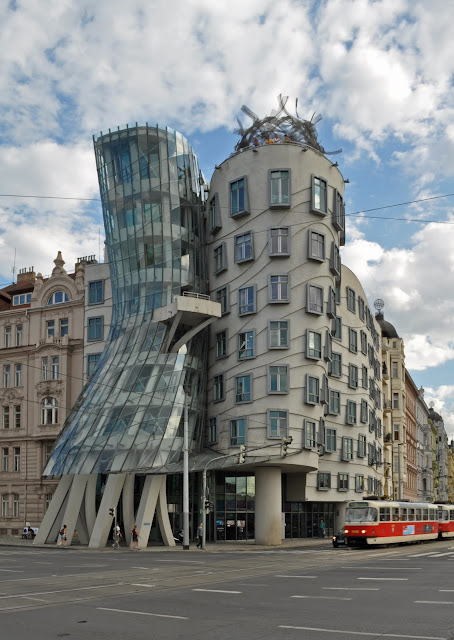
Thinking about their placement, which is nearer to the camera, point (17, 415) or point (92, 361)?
point (92, 361)

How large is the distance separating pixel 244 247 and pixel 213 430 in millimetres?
14123

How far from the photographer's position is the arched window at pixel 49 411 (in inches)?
2739

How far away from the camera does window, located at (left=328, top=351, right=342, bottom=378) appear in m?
68.2

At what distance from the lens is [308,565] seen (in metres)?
33.2

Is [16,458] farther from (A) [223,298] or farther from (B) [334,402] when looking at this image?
(B) [334,402]

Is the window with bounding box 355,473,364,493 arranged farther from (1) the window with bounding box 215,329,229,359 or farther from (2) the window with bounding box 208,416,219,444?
(1) the window with bounding box 215,329,229,359

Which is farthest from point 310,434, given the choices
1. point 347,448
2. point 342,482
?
point 347,448

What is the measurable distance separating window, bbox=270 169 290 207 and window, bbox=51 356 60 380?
25.4 metres

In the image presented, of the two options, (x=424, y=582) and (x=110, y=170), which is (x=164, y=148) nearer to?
(x=110, y=170)

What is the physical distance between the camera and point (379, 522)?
47406 mm

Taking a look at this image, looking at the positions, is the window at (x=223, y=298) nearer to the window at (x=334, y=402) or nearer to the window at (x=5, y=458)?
the window at (x=334, y=402)

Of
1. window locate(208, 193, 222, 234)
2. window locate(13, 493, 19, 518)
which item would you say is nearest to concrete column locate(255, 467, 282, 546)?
window locate(208, 193, 222, 234)

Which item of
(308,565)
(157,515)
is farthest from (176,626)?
(157,515)

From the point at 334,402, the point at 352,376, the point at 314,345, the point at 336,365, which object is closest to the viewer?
the point at 314,345
